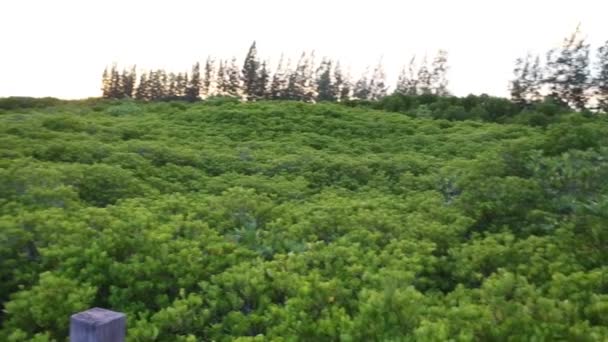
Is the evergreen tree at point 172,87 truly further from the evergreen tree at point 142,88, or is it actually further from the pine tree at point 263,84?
the pine tree at point 263,84

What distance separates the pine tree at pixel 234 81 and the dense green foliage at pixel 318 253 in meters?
22.6

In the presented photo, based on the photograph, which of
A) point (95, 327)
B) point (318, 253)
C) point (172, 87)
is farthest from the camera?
point (172, 87)

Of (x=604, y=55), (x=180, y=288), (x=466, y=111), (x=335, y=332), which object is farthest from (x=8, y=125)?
(x=604, y=55)

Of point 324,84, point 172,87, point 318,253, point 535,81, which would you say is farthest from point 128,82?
point 318,253

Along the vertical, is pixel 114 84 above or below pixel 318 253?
above

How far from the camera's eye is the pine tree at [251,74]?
93.5 feet

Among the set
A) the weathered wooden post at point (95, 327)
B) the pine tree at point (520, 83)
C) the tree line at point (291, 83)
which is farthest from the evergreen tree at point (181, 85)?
the weathered wooden post at point (95, 327)

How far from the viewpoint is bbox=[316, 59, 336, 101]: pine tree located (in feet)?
91.8

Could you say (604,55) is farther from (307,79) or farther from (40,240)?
(40,240)

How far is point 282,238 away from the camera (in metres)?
4.16

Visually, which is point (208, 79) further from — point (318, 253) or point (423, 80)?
point (318, 253)

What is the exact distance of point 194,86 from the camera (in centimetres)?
3212

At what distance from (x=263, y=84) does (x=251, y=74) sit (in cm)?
77

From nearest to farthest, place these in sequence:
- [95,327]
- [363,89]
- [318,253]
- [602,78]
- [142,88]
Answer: [95,327] → [318,253] → [602,78] → [363,89] → [142,88]
